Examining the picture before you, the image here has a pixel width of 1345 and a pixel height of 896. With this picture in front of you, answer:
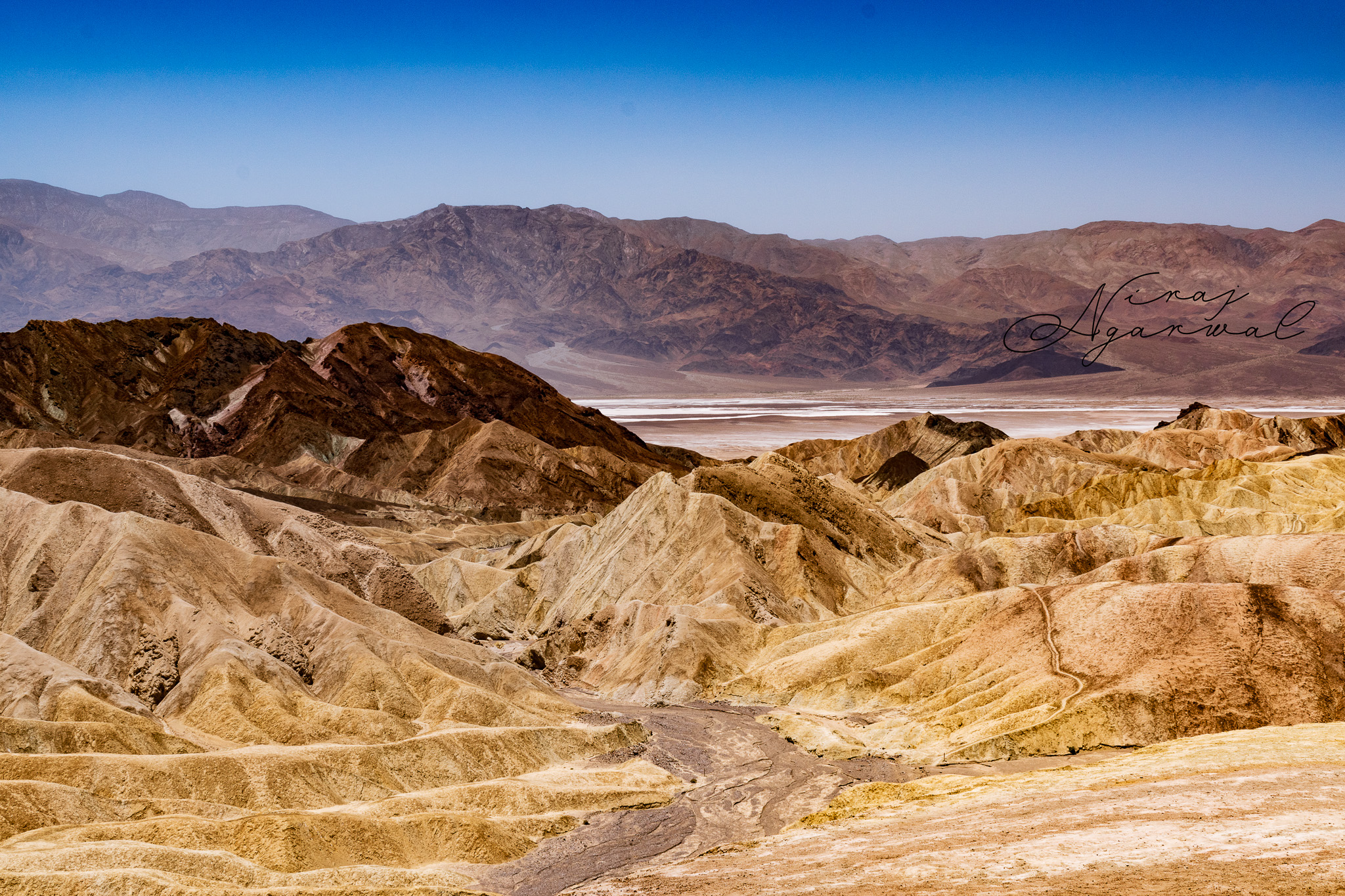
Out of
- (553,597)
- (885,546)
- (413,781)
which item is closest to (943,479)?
(885,546)

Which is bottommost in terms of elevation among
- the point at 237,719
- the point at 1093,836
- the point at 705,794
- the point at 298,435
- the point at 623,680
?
the point at 623,680

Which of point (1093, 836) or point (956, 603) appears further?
point (956, 603)

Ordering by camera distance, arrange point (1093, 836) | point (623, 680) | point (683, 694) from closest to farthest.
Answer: point (1093, 836)
point (683, 694)
point (623, 680)

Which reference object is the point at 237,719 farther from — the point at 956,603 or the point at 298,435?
the point at 298,435

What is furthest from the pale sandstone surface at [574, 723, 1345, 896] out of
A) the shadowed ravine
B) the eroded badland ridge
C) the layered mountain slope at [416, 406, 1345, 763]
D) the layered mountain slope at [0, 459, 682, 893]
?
the layered mountain slope at [0, 459, 682, 893]

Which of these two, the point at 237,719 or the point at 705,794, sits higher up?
the point at 237,719

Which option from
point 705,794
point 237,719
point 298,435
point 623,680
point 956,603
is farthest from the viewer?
point 298,435

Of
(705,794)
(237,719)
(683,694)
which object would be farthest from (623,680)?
(237,719)

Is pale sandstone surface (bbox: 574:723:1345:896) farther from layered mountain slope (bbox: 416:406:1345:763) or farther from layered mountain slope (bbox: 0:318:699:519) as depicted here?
layered mountain slope (bbox: 0:318:699:519)
